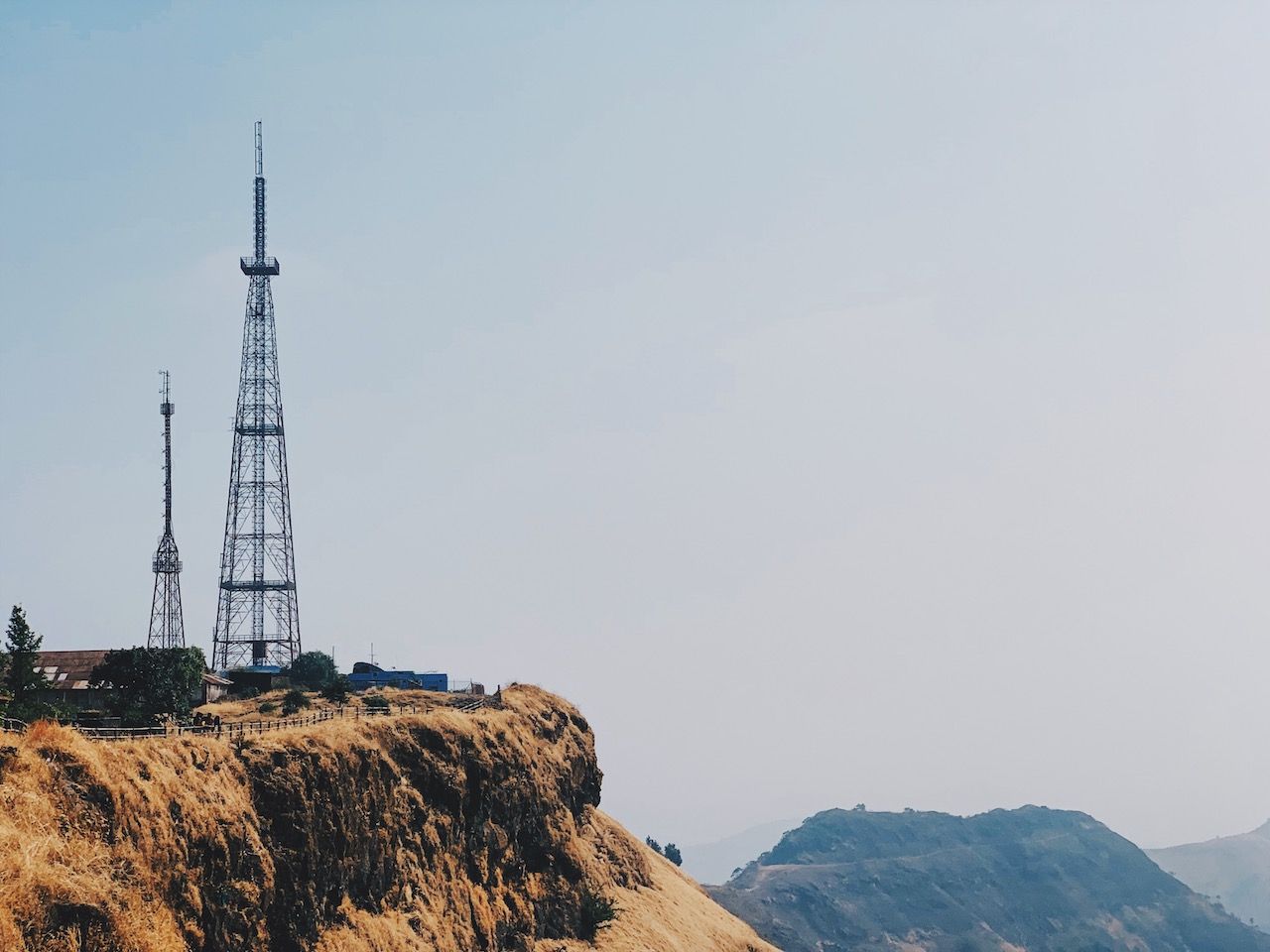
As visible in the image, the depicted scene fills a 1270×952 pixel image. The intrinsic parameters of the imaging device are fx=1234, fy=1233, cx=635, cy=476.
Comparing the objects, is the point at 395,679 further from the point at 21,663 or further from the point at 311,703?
the point at 21,663

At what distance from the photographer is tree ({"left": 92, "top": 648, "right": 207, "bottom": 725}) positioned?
225ft

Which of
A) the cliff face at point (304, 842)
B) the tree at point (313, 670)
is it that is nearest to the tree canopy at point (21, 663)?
the cliff face at point (304, 842)

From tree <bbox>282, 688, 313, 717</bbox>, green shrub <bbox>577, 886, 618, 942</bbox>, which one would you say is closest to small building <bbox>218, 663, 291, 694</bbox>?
tree <bbox>282, 688, 313, 717</bbox>

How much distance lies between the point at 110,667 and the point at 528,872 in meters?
27.8

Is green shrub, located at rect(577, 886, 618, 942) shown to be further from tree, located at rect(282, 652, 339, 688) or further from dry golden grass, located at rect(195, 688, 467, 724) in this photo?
tree, located at rect(282, 652, 339, 688)

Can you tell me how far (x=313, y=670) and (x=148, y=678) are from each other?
27012 mm

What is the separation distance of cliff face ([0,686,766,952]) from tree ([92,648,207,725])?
46.5ft

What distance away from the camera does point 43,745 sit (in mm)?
40062

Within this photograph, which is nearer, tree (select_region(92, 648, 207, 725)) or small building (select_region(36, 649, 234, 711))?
tree (select_region(92, 648, 207, 725))

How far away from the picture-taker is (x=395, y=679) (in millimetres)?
105438

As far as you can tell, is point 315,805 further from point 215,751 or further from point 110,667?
point 110,667

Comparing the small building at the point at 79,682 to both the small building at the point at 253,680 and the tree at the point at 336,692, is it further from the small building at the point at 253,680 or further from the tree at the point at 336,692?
the tree at the point at 336,692

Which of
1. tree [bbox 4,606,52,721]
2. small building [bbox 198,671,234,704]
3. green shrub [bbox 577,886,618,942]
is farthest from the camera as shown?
small building [bbox 198,671,234,704]

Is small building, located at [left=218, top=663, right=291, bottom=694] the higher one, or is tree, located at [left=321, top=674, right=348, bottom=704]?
small building, located at [left=218, top=663, right=291, bottom=694]
